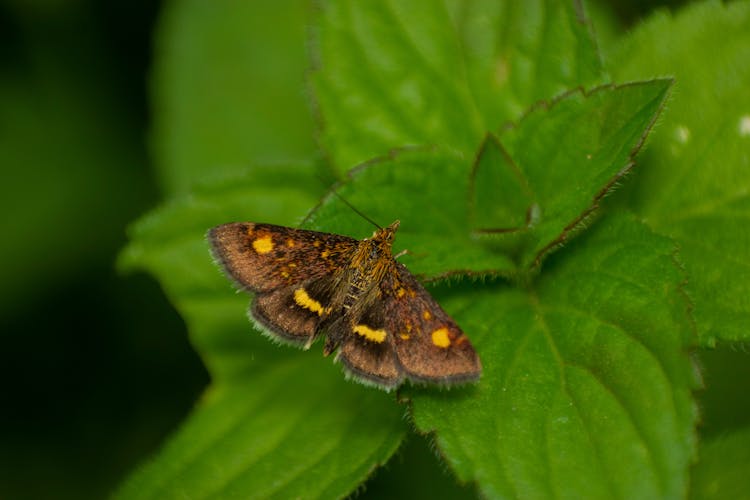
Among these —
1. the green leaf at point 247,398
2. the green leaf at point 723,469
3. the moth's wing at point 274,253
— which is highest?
the moth's wing at point 274,253

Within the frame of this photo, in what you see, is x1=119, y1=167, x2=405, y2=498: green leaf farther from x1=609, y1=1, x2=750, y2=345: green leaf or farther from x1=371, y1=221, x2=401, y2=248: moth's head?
x1=609, y1=1, x2=750, y2=345: green leaf

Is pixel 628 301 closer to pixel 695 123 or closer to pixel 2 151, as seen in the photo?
pixel 695 123

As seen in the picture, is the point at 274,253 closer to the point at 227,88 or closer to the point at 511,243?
the point at 511,243

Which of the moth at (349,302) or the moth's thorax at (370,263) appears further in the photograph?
the moth's thorax at (370,263)

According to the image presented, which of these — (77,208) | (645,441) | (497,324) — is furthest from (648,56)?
(77,208)

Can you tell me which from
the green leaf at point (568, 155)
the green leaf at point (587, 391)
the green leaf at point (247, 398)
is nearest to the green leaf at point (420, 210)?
the green leaf at point (568, 155)

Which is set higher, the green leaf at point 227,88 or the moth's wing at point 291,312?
the green leaf at point 227,88

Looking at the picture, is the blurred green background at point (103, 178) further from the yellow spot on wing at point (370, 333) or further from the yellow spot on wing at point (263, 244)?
the yellow spot on wing at point (370, 333)
